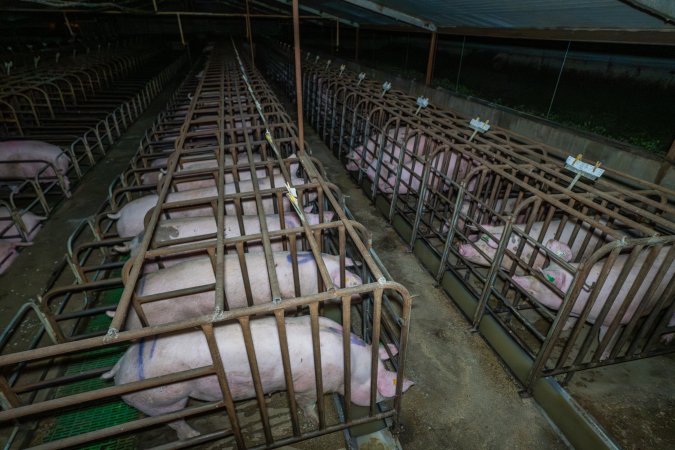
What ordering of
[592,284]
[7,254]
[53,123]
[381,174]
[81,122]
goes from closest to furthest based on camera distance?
1. [592,284]
2. [7,254]
3. [381,174]
4. [53,123]
5. [81,122]

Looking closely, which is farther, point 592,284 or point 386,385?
point 592,284

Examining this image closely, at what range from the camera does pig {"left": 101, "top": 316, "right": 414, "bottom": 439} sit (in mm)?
2537

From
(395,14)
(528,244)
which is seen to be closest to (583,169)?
(528,244)

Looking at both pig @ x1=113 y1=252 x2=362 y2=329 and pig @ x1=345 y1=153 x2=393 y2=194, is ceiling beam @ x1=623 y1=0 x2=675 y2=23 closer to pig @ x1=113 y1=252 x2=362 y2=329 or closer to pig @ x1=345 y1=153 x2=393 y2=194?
pig @ x1=345 y1=153 x2=393 y2=194

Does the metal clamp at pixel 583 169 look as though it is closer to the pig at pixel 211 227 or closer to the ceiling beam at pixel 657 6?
the ceiling beam at pixel 657 6

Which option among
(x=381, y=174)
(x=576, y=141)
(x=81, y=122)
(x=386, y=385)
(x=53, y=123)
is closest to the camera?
(x=386, y=385)

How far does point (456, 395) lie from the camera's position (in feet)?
11.0

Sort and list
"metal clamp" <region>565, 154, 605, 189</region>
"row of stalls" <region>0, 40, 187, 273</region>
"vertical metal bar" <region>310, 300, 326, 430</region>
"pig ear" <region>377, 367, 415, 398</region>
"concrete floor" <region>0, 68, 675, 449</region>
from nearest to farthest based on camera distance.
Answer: "vertical metal bar" <region>310, 300, 326, 430</region>, "pig ear" <region>377, 367, 415, 398</region>, "concrete floor" <region>0, 68, 675, 449</region>, "metal clamp" <region>565, 154, 605, 189</region>, "row of stalls" <region>0, 40, 187, 273</region>

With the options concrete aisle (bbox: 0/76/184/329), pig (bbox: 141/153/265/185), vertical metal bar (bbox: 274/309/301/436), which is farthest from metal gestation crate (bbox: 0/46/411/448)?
pig (bbox: 141/153/265/185)

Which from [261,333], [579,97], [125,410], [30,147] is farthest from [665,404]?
[30,147]

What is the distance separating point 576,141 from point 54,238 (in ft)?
27.9

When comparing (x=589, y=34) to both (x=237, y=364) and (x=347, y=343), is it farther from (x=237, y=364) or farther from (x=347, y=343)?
(x=237, y=364)

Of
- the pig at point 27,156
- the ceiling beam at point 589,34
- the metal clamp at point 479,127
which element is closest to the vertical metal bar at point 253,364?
the metal clamp at point 479,127

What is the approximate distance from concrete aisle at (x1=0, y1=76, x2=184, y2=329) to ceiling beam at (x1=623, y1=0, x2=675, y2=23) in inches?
294
